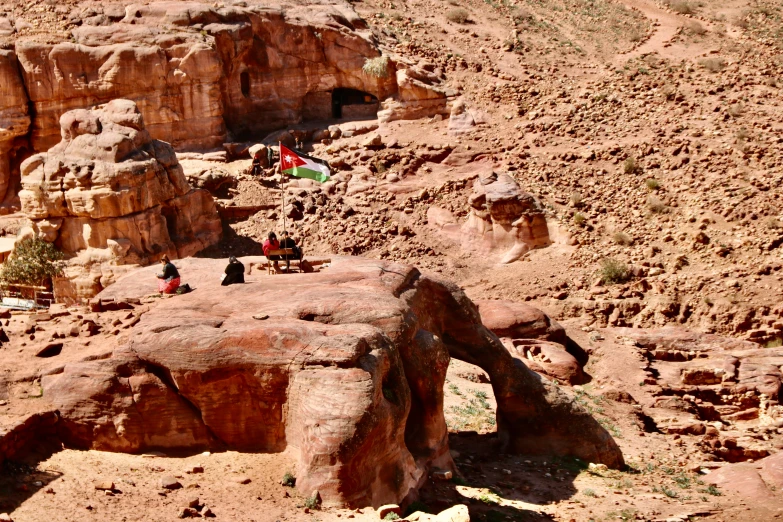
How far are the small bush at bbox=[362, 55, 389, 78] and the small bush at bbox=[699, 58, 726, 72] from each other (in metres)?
10.9

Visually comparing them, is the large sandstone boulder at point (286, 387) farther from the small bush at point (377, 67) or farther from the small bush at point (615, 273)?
the small bush at point (377, 67)

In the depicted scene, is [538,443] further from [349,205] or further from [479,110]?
[479,110]

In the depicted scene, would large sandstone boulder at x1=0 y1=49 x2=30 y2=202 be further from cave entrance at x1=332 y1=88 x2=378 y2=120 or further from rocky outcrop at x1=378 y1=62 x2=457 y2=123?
rocky outcrop at x1=378 y1=62 x2=457 y2=123

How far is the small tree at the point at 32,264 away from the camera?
1097 inches

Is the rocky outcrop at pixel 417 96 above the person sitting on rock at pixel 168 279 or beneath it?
above

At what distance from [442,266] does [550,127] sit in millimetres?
6969

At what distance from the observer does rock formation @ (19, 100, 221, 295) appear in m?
29.5

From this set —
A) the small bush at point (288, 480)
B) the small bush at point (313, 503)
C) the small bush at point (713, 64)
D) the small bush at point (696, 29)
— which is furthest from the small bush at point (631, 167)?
the small bush at point (313, 503)

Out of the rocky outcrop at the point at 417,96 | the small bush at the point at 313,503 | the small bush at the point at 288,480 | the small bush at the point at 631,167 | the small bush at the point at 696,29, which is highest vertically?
the small bush at the point at 696,29

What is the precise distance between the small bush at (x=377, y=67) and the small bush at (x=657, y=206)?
1131 cm

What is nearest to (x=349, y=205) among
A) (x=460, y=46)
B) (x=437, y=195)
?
(x=437, y=195)

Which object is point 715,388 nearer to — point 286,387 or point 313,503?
point 286,387

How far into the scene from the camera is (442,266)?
32.0 meters

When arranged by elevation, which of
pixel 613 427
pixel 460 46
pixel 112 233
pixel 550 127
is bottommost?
pixel 613 427
